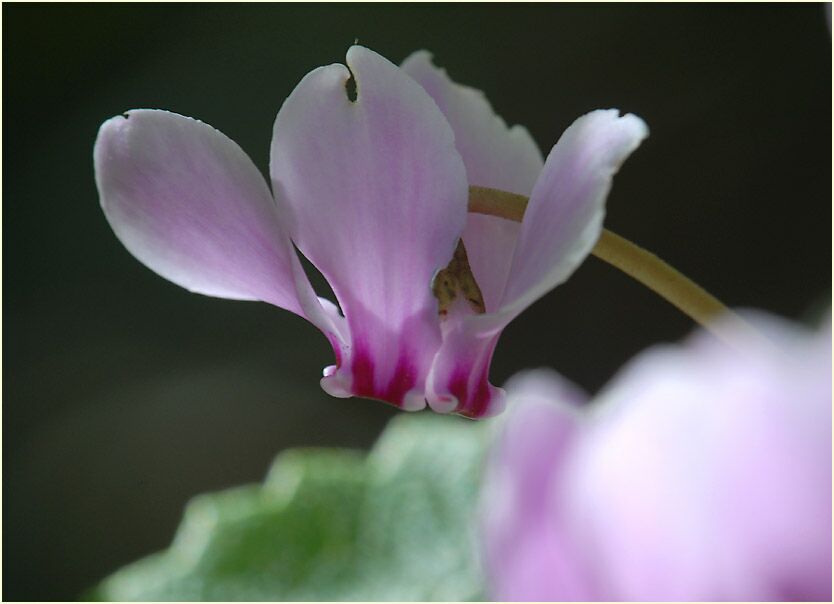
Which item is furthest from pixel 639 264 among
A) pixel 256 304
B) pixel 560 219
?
pixel 256 304

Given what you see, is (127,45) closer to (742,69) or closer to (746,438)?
(742,69)

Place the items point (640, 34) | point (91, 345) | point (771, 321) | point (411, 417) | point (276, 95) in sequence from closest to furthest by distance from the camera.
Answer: point (771, 321), point (411, 417), point (276, 95), point (640, 34), point (91, 345)

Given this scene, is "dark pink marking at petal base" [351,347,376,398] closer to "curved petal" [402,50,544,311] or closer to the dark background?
"curved petal" [402,50,544,311]

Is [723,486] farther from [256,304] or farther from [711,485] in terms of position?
[256,304]

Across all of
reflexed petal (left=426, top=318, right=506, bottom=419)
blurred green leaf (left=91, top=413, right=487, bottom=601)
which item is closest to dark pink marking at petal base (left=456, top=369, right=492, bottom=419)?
reflexed petal (left=426, top=318, right=506, bottom=419)

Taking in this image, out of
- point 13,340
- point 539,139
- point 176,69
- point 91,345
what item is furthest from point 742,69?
point 13,340

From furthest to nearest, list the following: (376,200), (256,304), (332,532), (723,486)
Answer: (256,304), (332,532), (376,200), (723,486)
